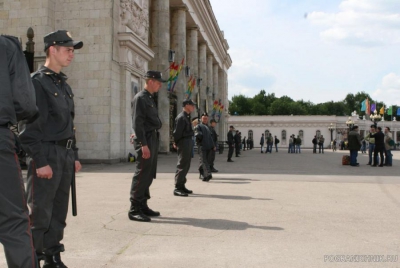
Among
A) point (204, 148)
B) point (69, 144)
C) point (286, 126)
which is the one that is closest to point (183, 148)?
point (204, 148)

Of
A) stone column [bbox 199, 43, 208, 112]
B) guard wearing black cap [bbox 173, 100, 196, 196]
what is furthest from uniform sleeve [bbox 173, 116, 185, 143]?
stone column [bbox 199, 43, 208, 112]

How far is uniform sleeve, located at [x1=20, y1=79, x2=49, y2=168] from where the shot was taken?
11.5 ft

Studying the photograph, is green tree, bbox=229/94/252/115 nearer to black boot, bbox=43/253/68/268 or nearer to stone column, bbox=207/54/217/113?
stone column, bbox=207/54/217/113

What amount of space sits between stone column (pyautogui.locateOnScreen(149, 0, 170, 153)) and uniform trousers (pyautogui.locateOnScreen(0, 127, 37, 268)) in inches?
869

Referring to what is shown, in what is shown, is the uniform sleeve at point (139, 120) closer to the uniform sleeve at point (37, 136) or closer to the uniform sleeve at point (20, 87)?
the uniform sleeve at point (37, 136)

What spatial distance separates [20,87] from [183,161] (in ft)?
18.2

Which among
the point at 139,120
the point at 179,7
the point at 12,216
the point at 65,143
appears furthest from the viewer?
the point at 179,7

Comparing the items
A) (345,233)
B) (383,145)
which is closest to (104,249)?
(345,233)

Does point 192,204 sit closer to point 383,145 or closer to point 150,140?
point 150,140

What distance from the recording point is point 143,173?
19.4 feet

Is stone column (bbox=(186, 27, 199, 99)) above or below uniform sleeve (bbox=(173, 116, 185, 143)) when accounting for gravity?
above

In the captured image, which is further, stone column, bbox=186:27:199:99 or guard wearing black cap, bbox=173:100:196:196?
stone column, bbox=186:27:199:99

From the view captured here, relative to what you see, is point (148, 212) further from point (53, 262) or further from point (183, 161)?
point (53, 262)

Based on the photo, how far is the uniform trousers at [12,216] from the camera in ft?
8.38
